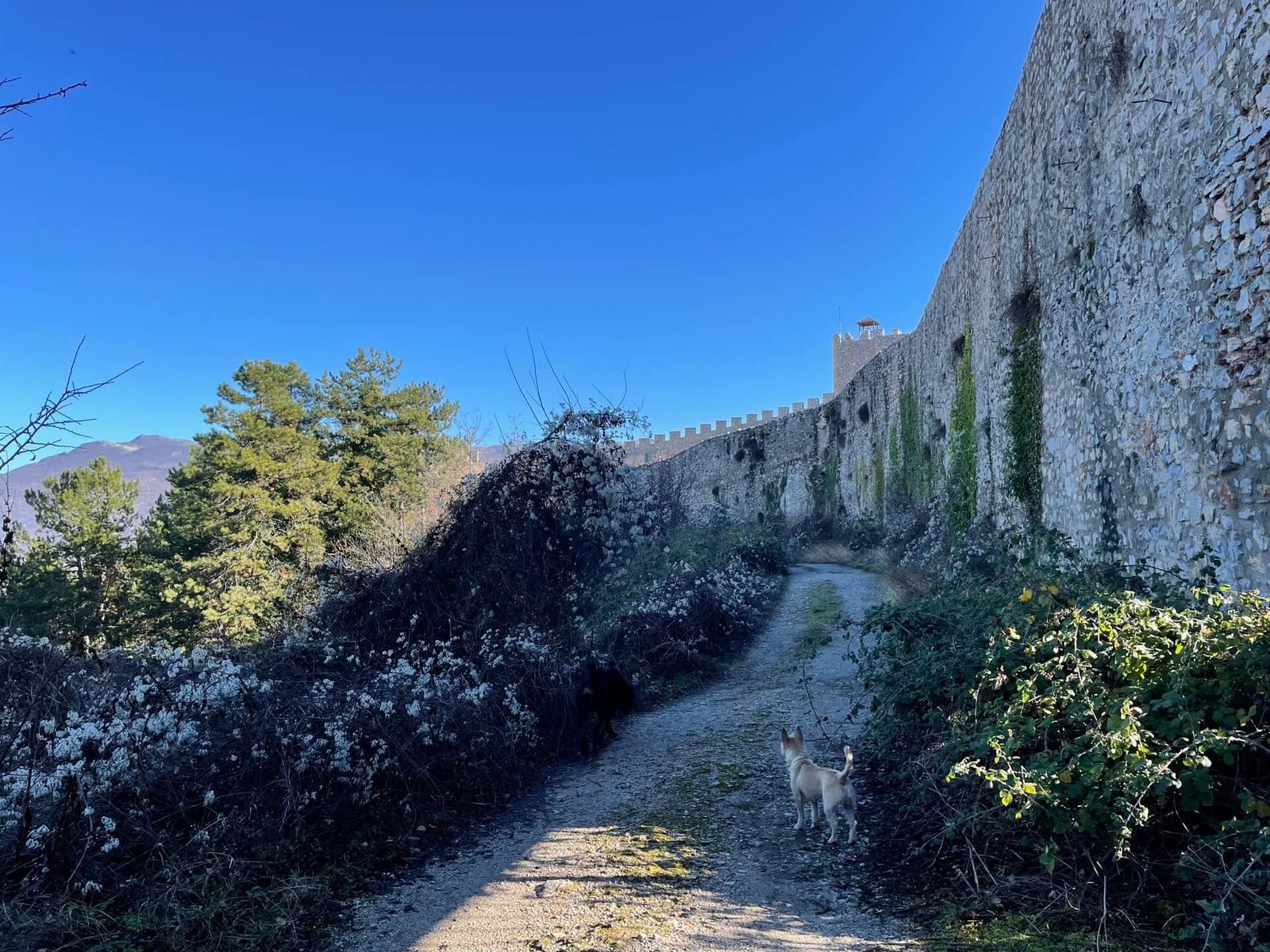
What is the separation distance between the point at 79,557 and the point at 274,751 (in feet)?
104

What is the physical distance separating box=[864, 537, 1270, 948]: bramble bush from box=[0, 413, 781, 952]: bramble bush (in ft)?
10.1

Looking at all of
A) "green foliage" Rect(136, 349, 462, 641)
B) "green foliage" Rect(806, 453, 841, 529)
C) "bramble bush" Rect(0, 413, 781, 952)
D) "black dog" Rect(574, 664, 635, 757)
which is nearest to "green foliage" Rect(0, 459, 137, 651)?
"green foliage" Rect(136, 349, 462, 641)

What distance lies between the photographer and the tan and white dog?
149 inches

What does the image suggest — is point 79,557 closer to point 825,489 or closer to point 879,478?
point 825,489

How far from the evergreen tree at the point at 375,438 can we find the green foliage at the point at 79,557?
8761 mm

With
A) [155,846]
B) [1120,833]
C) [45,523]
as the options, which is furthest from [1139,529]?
[45,523]

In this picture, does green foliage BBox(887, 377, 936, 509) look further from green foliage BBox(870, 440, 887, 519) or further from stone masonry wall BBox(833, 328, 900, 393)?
stone masonry wall BBox(833, 328, 900, 393)

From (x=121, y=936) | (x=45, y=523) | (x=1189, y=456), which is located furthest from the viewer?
(x=45, y=523)

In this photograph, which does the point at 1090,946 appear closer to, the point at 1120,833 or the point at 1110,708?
the point at 1120,833

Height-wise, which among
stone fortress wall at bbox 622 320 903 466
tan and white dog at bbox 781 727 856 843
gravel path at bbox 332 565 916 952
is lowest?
gravel path at bbox 332 565 916 952

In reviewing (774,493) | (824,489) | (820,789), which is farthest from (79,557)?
(820,789)

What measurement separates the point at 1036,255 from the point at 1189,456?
14.9ft

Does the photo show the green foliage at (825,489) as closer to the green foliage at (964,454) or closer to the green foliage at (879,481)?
the green foliage at (879,481)

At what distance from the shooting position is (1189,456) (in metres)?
5.19
